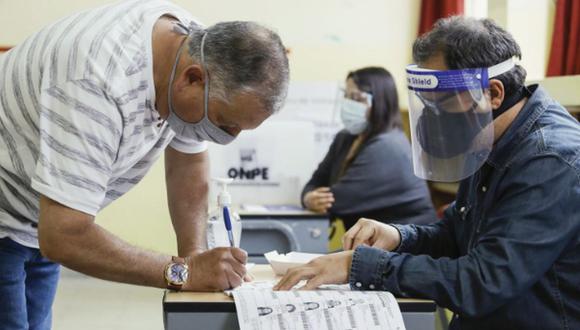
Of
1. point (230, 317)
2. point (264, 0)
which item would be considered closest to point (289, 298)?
point (230, 317)

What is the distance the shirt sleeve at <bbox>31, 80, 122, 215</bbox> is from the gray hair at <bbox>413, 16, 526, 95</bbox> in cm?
64

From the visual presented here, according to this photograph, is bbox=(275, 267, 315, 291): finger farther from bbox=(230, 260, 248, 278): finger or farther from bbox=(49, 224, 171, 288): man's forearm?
bbox=(49, 224, 171, 288): man's forearm

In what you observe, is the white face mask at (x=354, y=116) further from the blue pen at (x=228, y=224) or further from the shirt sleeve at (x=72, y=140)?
the shirt sleeve at (x=72, y=140)

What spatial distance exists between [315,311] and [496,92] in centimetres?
56

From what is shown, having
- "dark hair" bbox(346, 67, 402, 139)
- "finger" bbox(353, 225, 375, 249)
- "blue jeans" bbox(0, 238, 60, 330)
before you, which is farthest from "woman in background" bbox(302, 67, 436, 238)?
"blue jeans" bbox(0, 238, 60, 330)

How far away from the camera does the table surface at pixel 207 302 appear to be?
138cm

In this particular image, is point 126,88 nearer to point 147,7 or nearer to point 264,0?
point 147,7

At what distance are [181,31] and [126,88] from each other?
195 millimetres

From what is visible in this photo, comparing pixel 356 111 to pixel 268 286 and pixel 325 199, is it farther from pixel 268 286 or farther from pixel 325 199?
pixel 268 286

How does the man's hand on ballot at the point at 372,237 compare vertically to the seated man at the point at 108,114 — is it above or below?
below

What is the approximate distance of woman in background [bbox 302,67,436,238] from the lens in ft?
10.9

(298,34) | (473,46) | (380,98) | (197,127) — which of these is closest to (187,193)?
(197,127)

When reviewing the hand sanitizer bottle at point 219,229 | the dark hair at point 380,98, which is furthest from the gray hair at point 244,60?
the dark hair at point 380,98

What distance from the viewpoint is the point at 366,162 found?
3.37 m
